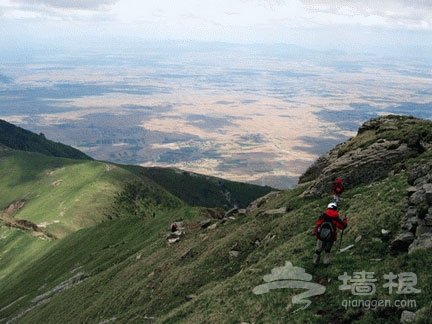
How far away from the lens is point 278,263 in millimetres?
24984

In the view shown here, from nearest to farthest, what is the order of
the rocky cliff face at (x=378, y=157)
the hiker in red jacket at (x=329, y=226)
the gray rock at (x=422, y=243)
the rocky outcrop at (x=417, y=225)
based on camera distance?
the gray rock at (x=422, y=243), the rocky outcrop at (x=417, y=225), the hiker in red jacket at (x=329, y=226), the rocky cliff face at (x=378, y=157)

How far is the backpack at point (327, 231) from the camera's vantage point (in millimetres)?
21031

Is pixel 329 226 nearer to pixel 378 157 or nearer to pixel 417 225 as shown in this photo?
pixel 417 225

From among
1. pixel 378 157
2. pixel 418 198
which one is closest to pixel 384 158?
pixel 378 157

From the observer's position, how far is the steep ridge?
18.2 metres

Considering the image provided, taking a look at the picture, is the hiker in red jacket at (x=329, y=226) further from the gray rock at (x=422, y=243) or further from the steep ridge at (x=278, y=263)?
the gray rock at (x=422, y=243)

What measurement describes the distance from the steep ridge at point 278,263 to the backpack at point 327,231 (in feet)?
5.55

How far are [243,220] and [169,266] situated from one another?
9641 millimetres

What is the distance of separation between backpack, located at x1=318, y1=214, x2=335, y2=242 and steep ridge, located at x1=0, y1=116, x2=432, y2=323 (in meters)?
1.69

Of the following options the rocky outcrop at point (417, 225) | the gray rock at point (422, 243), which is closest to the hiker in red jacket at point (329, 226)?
the rocky outcrop at point (417, 225)

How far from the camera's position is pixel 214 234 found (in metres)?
41.7

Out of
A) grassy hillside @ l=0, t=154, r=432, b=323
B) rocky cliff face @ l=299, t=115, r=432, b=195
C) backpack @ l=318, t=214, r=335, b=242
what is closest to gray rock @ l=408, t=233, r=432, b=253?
grassy hillside @ l=0, t=154, r=432, b=323

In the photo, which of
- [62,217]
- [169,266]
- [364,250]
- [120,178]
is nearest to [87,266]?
[169,266]

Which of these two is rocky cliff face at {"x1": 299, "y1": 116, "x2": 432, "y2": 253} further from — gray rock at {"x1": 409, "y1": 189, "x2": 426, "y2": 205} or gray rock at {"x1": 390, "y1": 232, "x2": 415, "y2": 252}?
gray rock at {"x1": 390, "y1": 232, "x2": 415, "y2": 252}
